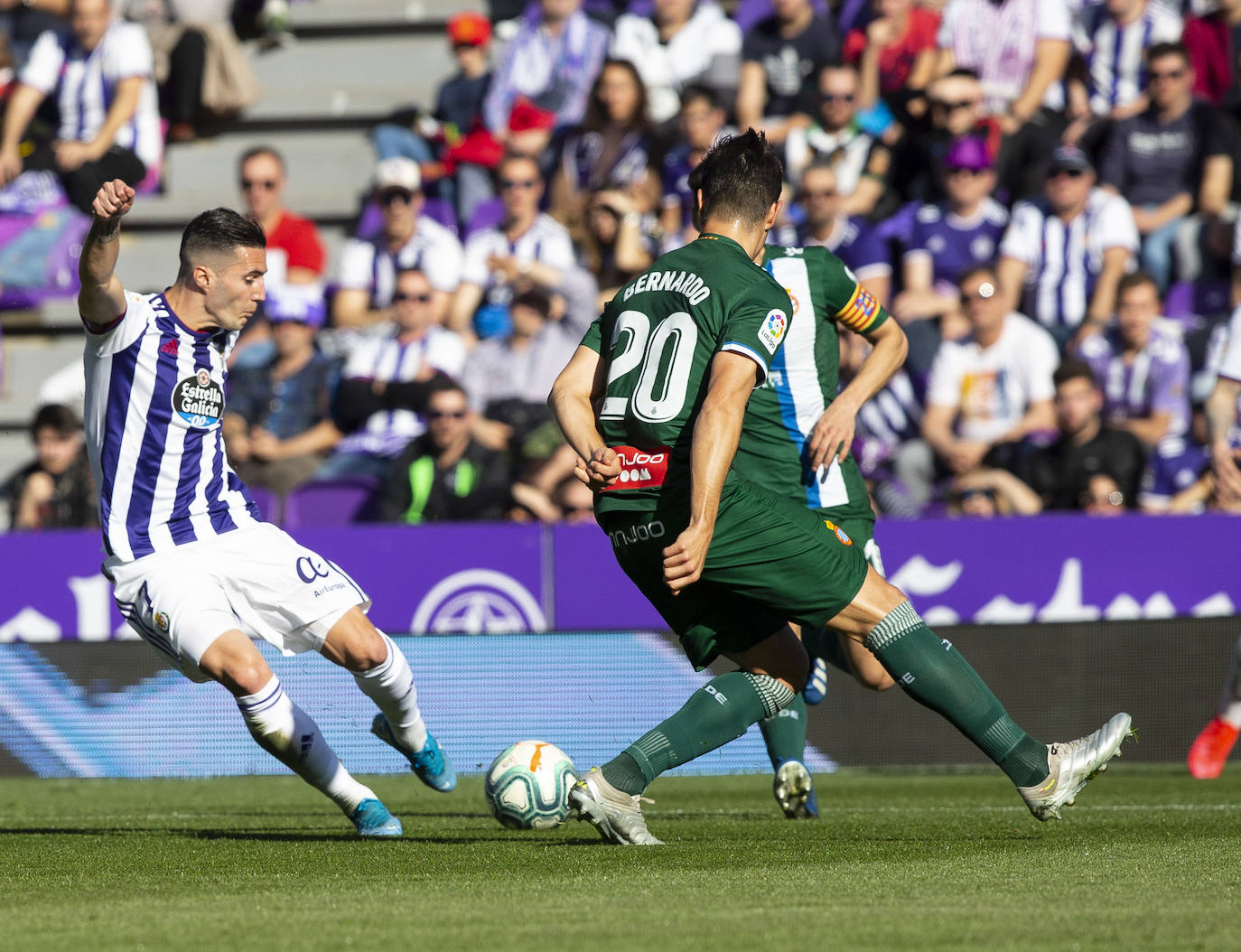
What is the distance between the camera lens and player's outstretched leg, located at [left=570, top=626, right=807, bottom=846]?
4977mm

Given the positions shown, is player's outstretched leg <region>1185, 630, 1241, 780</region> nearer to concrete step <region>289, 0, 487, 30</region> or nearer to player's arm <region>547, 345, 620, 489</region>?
player's arm <region>547, 345, 620, 489</region>

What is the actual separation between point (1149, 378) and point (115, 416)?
7316mm

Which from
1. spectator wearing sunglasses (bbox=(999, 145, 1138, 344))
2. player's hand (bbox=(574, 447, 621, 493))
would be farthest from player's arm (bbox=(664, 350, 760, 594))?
spectator wearing sunglasses (bbox=(999, 145, 1138, 344))

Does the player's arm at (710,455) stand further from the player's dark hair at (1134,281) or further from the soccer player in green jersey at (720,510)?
the player's dark hair at (1134,281)

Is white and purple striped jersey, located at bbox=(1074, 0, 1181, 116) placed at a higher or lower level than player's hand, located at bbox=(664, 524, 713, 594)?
higher

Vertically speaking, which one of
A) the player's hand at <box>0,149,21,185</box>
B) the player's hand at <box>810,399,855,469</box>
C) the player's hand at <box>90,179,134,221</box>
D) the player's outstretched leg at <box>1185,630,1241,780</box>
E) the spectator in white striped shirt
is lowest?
the player's outstretched leg at <box>1185,630,1241,780</box>

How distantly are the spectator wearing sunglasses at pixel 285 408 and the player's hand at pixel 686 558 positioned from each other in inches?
292

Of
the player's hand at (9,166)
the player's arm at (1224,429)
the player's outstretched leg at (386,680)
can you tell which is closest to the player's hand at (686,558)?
the player's outstretched leg at (386,680)

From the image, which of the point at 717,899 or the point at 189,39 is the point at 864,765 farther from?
the point at 189,39

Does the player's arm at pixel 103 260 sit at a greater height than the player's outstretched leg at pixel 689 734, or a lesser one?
greater

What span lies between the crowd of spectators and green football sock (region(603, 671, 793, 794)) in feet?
17.3

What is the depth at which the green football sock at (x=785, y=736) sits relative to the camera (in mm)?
6211

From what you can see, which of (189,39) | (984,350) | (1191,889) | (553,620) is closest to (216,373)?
(1191,889)

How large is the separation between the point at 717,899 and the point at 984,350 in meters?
7.73
